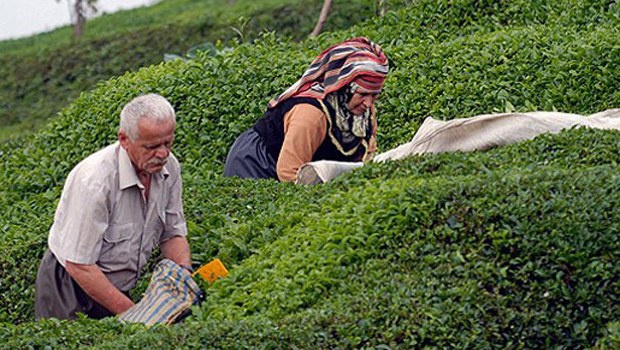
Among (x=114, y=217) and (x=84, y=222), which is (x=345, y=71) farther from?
(x=84, y=222)

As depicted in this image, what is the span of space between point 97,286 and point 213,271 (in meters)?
0.63

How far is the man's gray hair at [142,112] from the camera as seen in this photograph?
20.2 ft

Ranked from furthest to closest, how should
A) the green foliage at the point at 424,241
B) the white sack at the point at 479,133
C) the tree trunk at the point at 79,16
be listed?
the tree trunk at the point at 79,16 → the white sack at the point at 479,133 → the green foliage at the point at 424,241

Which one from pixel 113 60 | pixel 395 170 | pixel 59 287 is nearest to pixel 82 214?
pixel 59 287

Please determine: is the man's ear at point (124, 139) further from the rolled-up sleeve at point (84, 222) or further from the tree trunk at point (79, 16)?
the tree trunk at point (79, 16)

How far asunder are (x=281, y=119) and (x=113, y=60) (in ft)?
38.2

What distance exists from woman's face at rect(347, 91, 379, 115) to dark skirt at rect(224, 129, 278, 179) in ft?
1.90

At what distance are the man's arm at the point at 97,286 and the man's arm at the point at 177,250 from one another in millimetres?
478

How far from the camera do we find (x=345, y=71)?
7.82 meters

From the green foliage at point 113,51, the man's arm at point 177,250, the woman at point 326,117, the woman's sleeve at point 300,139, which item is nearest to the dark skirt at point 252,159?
the woman at point 326,117

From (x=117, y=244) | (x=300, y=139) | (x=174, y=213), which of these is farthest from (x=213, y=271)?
(x=300, y=139)

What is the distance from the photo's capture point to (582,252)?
5.77 meters

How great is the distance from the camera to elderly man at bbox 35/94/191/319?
621cm

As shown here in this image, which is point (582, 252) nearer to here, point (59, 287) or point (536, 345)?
point (536, 345)
